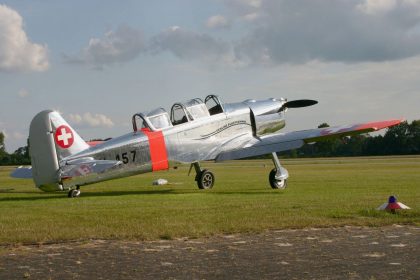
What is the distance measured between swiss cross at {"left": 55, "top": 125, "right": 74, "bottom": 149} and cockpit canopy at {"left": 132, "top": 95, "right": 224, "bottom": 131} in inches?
81.9

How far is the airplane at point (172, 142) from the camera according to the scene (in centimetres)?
1425

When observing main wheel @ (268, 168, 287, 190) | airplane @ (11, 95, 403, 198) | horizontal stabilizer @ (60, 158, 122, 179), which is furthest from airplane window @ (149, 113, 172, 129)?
main wheel @ (268, 168, 287, 190)

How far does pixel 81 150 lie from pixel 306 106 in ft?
35.0

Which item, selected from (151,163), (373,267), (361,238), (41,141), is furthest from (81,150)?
(373,267)

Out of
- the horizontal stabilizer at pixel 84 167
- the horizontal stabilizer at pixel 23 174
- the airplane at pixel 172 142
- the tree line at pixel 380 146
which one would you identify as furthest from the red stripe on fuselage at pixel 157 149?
the tree line at pixel 380 146

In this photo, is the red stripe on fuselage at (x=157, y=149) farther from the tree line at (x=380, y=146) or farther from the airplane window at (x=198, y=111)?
the tree line at (x=380, y=146)

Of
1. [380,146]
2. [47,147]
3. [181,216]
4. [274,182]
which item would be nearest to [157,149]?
[47,147]

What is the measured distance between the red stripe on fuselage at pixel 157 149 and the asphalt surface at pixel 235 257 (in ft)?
26.5

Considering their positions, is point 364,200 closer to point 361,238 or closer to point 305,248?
point 361,238

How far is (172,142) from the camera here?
16266 millimetres

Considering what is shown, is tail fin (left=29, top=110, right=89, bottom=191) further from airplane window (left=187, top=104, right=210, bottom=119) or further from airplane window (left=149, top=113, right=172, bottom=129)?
airplane window (left=187, top=104, right=210, bottom=119)

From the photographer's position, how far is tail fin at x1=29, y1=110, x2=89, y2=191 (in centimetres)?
1419

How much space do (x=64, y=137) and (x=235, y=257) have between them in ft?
30.1

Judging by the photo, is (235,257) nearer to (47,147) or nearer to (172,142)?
(47,147)
